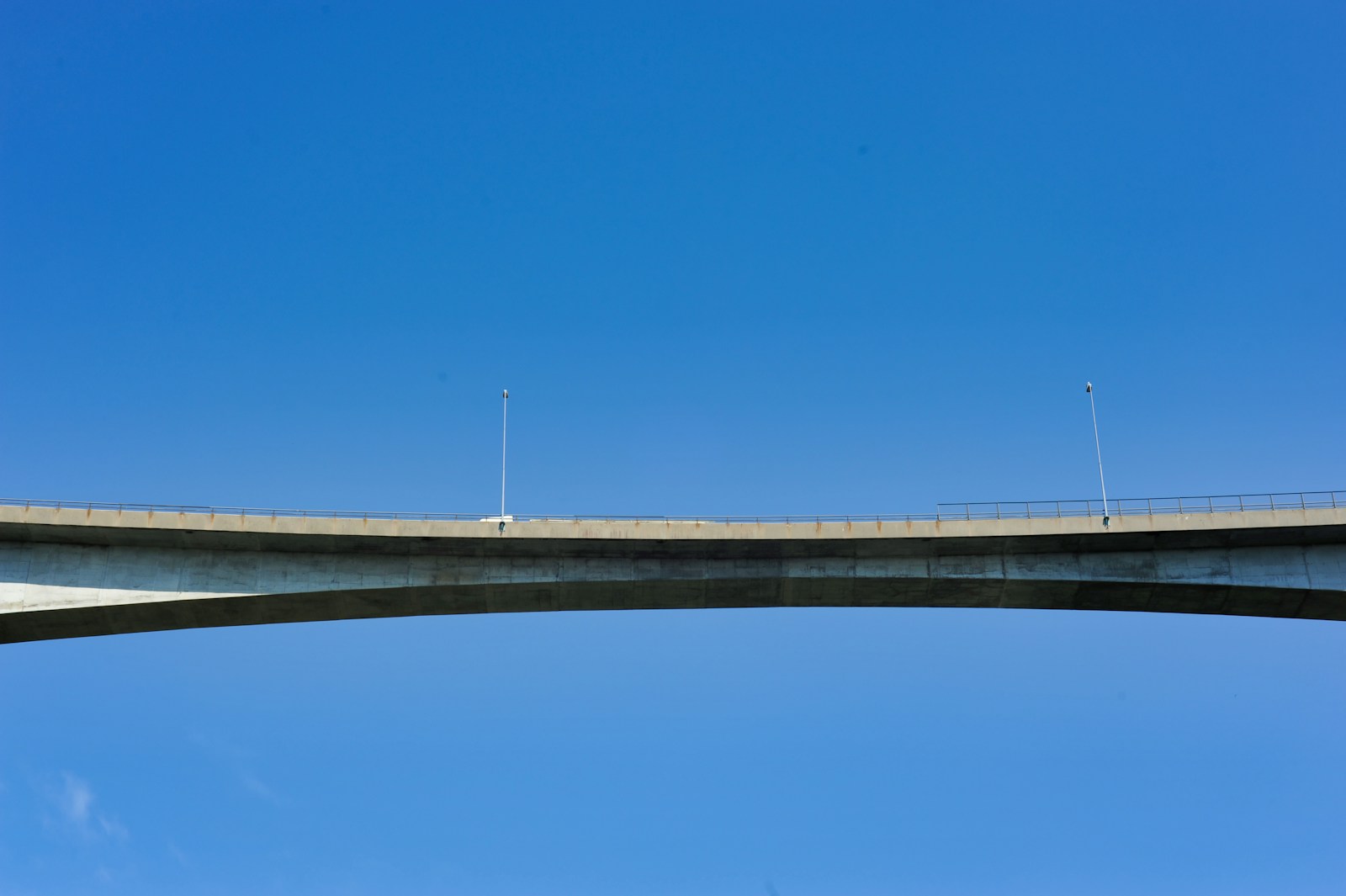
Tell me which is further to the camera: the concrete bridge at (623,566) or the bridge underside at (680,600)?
the bridge underside at (680,600)

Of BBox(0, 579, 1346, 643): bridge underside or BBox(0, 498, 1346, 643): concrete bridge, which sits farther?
BBox(0, 579, 1346, 643): bridge underside

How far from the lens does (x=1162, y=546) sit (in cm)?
4562

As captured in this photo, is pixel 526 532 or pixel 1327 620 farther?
pixel 1327 620

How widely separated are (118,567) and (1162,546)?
30523mm

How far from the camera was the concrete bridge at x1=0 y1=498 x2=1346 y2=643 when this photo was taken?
4288cm

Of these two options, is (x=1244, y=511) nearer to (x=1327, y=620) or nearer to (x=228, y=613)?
(x=1327, y=620)

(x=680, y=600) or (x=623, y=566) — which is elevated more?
(x=623, y=566)

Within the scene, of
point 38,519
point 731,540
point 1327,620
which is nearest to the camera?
point 38,519

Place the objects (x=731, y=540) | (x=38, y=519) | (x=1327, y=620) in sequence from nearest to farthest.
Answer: (x=38, y=519) < (x=731, y=540) < (x=1327, y=620)

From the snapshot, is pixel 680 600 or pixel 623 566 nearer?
pixel 623 566

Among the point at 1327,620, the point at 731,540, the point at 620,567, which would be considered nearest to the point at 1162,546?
the point at 1327,620

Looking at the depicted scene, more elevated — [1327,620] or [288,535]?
[288,535]

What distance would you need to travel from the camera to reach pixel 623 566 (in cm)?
4506

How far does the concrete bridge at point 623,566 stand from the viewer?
141ft
